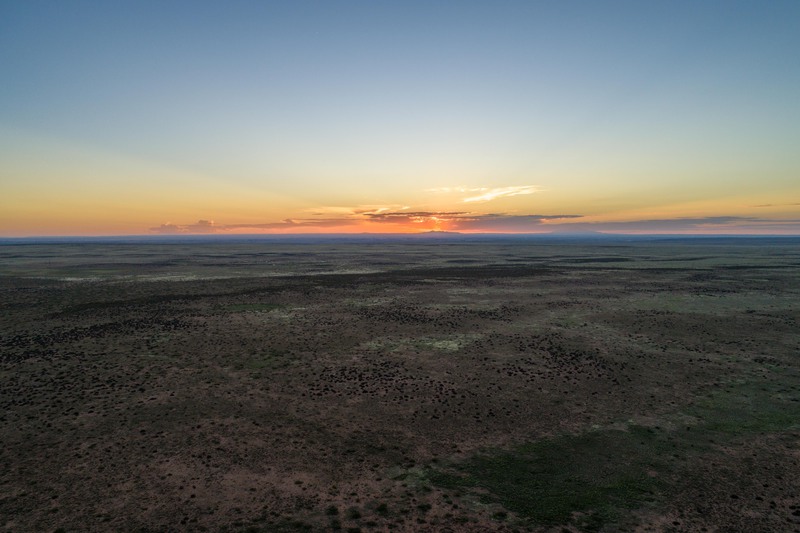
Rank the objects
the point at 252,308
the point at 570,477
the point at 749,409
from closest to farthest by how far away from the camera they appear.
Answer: the point at 570,477
the point at 749,409
the point at 252,308

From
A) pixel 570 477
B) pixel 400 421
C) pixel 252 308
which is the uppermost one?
pixel 252 308

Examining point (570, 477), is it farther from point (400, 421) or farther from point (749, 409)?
point (749, 409)

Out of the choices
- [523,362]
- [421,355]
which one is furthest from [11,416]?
[523,362]

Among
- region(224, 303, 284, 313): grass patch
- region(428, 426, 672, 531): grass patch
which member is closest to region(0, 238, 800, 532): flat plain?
region(428, 426, 672, 531): grass patch

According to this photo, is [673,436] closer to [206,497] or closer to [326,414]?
[326,414]

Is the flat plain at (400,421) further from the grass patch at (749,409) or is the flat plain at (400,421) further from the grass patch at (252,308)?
the grass patch at (252,308)

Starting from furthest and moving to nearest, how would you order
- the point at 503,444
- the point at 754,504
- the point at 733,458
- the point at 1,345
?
1. the point at 1,345
2. the point at 503,444
3. the point at 733,458
4. the point at 754,504

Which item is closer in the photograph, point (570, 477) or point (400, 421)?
point (570, 477)

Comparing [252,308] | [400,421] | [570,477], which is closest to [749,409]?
[570,477]

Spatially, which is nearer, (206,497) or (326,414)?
(206,497)
